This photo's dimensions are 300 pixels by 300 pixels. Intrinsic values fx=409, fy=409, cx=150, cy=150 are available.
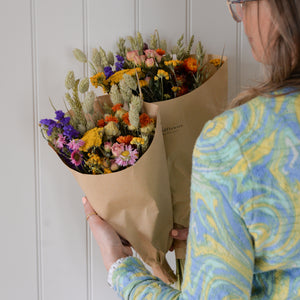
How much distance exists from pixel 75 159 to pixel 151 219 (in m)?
0.23

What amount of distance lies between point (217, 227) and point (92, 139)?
0.43 meters

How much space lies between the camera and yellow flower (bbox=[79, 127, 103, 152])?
92cm

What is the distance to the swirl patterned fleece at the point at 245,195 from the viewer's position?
57cm

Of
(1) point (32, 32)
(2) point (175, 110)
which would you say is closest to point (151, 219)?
(2) point (175, 110)

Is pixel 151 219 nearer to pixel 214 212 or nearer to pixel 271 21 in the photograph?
pixel 214 212

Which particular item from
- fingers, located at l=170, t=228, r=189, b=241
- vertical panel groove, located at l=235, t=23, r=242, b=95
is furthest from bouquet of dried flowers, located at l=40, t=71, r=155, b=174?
vertical panel groove, located at l=235, t=23, r=242, b=95

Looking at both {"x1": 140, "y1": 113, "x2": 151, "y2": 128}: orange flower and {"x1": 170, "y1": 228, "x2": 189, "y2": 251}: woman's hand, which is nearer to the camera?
{"x1": 140, "y1": 113, "x2": 151, "y2": 128}: orange flower

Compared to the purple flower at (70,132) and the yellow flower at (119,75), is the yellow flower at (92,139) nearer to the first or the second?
the purple flower at (70,132)

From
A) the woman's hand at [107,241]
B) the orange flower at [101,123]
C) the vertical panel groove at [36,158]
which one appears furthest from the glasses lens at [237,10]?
the vertical panel groove at [36,158]

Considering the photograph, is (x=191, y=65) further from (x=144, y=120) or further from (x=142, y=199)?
(x=142, y=199)

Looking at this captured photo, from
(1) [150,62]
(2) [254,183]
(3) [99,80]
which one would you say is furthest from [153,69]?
(2) [254,183]

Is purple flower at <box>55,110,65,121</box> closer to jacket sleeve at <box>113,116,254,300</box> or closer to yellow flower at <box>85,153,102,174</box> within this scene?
yellow flower at <box>85,153,102,174</box>

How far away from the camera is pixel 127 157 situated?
92 centimetres

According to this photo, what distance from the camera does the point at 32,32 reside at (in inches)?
46.7
